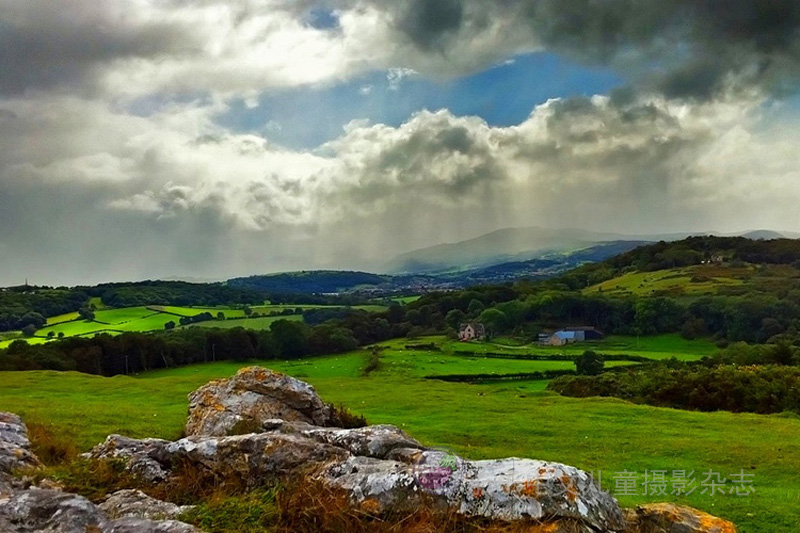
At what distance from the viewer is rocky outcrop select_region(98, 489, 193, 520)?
7.50m

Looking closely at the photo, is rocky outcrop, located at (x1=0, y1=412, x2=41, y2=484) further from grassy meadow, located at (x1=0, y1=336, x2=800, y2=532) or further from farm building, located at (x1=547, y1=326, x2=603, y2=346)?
farm building, located at (x1=547, y1=326, x2=603, y2=346)

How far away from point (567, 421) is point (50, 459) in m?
23.5

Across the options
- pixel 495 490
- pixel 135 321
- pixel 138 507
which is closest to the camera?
pixel 495 490

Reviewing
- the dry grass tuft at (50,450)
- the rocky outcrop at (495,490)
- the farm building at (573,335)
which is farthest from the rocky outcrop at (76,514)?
the farm building at (573,335)

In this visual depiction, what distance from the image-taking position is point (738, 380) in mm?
44188

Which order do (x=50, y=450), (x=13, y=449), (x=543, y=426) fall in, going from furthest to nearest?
(x=543, y=426), (x=50, y=450), (x=13, y=449)

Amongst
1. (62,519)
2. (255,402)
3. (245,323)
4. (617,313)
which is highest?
(62,519)

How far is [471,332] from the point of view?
481 feet

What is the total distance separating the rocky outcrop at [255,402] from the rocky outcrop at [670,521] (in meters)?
9.95

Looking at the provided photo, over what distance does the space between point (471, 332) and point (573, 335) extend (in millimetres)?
25422

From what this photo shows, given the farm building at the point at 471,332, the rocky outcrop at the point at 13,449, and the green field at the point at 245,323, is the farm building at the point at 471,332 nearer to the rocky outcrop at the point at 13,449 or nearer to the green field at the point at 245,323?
the green field at the point at 245,323

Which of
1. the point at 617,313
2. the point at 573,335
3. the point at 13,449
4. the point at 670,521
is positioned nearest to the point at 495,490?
the point at 670,521

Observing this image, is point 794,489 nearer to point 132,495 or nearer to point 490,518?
point 490,518

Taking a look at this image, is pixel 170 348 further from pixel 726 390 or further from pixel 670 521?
pixel 670 521
